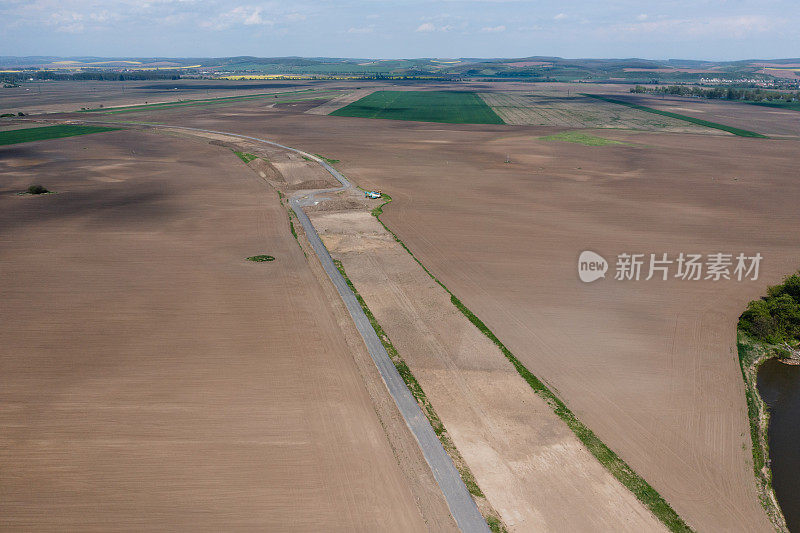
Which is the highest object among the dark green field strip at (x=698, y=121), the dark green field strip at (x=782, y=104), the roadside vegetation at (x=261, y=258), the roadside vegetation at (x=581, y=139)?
the dark green field strip at (x=782, y=104)

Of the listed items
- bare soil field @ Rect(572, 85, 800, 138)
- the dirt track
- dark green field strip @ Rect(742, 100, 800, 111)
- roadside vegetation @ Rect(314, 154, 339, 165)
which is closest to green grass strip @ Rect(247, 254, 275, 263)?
the dirt track

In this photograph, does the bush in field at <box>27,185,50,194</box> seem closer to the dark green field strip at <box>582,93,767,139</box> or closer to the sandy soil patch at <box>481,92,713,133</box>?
the sandy soil patch at <box>481,92,713,133</box>

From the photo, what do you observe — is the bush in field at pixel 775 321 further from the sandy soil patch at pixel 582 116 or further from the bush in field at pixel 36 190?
the sandy soil patch at pixel 582 116

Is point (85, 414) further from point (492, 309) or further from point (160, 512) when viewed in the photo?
point (492, 309)

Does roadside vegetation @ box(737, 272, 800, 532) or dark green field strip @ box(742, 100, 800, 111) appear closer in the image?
roadside vegetation @ box(737, 272, 800, 532)

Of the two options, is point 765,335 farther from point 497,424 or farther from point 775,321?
point 497,424

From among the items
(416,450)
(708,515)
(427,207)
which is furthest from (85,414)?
(427,207)

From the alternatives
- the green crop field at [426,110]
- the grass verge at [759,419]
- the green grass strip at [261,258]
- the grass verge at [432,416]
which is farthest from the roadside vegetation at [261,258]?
the green crop field at [426,110]
